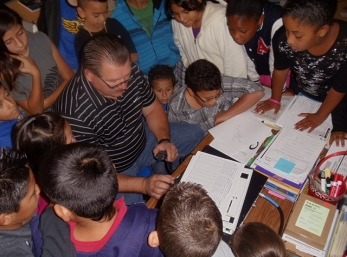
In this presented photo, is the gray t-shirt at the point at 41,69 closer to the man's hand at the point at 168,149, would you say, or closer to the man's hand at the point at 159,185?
the man's hand at the point at 168,149

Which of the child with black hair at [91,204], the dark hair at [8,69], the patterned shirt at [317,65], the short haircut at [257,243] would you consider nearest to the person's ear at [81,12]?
the dark hair at [8,69]

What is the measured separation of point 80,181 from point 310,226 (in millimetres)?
873

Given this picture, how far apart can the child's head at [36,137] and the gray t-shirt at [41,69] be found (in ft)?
2.19

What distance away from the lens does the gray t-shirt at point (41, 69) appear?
1.99 m

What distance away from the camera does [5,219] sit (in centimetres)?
120

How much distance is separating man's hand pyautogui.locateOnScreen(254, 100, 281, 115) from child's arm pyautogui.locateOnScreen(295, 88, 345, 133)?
139 millimetres

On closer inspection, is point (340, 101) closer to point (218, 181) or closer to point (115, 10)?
point (218, 181)

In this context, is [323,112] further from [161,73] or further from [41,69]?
[41,69]

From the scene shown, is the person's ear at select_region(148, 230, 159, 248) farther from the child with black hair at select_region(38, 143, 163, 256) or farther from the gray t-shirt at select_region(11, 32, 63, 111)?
the gray t-shirt at select_region(11, 32, 63, 111)

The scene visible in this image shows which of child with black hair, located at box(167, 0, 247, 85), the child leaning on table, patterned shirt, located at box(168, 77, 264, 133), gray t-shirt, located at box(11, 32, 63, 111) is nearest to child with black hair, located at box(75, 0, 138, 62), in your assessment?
gray t-shirt, located at box(11, 32, 63, 111)

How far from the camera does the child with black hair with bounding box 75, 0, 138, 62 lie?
2.16m

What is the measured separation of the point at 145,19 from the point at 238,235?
1760mm

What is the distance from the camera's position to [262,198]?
4.84 ft

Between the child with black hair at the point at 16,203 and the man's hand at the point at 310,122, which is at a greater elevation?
the man's hand at the point at 310,122
